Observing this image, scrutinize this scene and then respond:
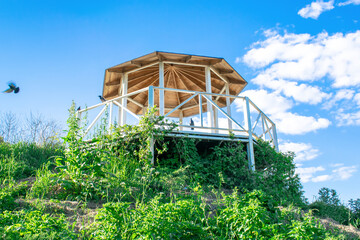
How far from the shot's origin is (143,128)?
24.3ft

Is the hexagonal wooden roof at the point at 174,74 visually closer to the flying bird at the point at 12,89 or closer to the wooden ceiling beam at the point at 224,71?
the wooden ceiling beam at the point at 224,71

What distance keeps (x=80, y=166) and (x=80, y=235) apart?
1513 mm

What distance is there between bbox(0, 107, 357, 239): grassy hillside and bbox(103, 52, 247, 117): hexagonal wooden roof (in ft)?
9.81

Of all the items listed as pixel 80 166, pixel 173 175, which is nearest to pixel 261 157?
pixel 173 175

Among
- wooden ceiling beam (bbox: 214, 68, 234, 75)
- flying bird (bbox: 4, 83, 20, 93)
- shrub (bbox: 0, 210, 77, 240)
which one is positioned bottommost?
shrub (bbox: 0, 210, 77, 240)

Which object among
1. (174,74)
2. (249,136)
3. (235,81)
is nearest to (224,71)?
(235,81)

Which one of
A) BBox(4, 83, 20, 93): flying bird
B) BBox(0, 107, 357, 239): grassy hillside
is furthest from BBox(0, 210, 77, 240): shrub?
BBox(4, 83, 20, 93): flying bird

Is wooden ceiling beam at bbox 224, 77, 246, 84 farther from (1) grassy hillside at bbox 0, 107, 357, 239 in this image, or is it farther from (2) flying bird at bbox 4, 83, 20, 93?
(2) flying bird at bbox 4, 83, 20, 93

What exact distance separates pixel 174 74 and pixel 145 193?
660 cm

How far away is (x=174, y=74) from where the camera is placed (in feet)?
39.0

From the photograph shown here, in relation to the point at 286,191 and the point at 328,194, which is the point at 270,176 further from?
the point at 328,194

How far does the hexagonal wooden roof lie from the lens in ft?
33.5

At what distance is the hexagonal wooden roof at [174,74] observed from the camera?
1020 cm

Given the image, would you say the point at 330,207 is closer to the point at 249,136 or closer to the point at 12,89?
the point at 249,136
